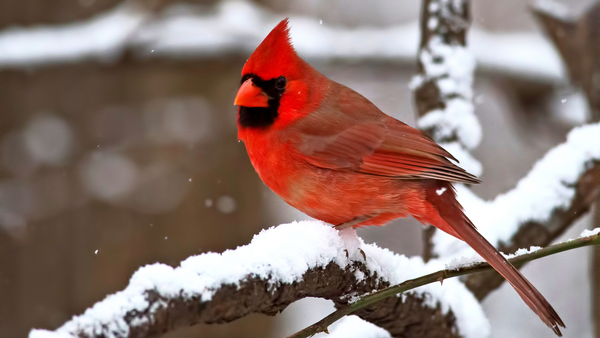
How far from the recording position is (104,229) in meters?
3.86

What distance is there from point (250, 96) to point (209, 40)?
6.22 ft

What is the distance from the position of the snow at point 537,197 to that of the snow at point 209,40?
5.29 ft

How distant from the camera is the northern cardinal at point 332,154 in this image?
1817mm

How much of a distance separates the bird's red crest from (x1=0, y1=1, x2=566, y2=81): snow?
1.71 m

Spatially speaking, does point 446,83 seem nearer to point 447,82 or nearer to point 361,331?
point 447,82

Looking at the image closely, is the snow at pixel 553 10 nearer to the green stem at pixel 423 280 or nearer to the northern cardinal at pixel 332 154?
the northern cardinal at pixel 332 154

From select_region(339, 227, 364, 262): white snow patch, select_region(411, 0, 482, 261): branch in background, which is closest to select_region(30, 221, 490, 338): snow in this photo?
select_region(339, 227, 364, 262): white snow patch

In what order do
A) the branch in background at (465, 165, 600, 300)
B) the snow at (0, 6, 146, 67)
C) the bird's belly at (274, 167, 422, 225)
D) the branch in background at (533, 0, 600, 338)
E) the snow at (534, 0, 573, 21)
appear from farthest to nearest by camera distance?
1. the snow at (0, 6, 146, 67)
2. the snow at (534, 0, 573, 21)
3. the branch in background at (533, 0, 600, 338)
4. the branch in background at (465, 165, 600, 300)
5. the bird's belly at (274, 167, 422, 225)

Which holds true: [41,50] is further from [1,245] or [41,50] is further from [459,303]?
[459,303]

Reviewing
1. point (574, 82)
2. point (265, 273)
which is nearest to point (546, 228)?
point (574, 82)

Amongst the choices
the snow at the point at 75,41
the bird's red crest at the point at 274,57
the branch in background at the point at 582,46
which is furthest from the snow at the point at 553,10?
the snow at the point at 75,41

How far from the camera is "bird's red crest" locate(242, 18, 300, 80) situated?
1.89 m

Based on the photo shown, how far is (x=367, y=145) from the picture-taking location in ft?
6.34

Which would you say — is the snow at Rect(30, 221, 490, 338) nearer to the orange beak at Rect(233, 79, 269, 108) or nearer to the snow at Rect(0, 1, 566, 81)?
the orange beak at Rect(233, 79, 269, 108)
